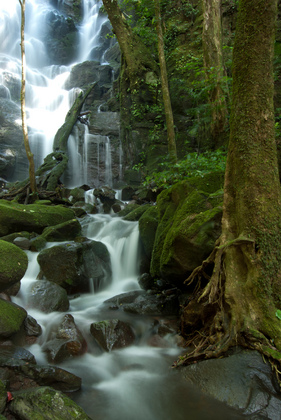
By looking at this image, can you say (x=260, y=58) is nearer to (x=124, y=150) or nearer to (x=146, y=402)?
(x=146, y=402)

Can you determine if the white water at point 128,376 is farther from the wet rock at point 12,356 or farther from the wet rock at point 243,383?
A: the wet rock at point 12,356

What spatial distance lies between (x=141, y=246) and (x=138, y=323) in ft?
9.61

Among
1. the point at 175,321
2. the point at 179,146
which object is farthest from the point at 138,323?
the point at 179,146

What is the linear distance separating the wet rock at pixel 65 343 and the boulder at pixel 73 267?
1.88m

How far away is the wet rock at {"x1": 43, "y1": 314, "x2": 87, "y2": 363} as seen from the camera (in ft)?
13.8

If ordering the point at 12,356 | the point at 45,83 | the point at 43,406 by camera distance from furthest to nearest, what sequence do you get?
the point at 45,83, the point at 12,356, the point at 43,406

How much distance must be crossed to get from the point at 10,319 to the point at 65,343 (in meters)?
0.88

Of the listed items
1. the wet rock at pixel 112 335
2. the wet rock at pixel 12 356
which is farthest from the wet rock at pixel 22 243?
the wet rock at pixel 12 356

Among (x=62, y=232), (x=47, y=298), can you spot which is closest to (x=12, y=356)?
(x=47, y=298)

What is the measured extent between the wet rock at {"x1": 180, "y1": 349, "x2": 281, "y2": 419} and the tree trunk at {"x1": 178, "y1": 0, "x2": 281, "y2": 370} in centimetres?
16

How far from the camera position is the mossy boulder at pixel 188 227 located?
4.75 m

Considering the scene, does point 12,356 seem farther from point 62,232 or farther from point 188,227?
point 62,232

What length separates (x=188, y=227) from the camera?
4945 millimetres

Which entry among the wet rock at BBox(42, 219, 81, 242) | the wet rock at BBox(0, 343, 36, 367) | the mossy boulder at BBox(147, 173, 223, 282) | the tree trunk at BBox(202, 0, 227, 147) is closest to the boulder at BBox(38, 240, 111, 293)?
the wet rock at BBox(42, 219, 81, 242)
